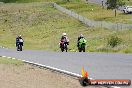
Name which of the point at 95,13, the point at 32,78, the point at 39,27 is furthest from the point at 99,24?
the point at 32,78

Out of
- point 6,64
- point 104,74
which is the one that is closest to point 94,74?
point 104,74

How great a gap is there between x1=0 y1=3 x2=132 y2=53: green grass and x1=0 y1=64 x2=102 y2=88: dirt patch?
2681cm

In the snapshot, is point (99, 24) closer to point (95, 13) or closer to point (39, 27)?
point (39, 27)

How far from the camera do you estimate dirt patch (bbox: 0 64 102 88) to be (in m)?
16.1

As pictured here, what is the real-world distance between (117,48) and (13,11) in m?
54.3

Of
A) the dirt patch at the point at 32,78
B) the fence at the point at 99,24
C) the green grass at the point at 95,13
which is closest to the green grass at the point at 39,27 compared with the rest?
the fence at the point at 99,24

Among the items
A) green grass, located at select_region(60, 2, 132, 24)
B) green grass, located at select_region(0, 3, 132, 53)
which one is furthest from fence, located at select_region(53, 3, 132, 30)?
green grass, located at select_region(60, 2, 132, 24)

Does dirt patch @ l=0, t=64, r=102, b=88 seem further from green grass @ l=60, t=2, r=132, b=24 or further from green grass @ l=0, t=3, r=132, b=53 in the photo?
green grass @ l=60, t=2, r=132, b=24

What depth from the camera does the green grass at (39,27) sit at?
56688 millimetres

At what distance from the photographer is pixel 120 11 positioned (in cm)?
8712

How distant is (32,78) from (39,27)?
5633 cm

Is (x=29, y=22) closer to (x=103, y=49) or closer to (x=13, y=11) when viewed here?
(x=13, y=11)

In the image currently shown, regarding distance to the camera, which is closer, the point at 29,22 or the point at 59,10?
the point at 29,22

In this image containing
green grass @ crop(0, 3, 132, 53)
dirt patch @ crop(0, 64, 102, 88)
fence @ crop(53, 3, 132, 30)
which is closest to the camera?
dirt patch @ crop(0, 64, 102, 88)
